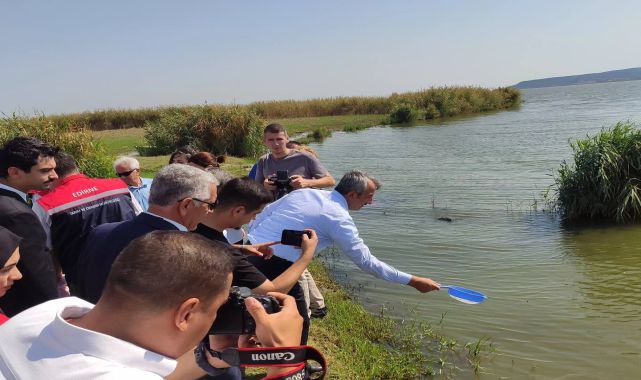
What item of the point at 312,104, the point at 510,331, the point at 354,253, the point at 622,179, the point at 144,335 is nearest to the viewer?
the point at 144,335

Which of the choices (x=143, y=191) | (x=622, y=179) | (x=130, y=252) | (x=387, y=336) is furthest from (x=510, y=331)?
(x=622, y=179)

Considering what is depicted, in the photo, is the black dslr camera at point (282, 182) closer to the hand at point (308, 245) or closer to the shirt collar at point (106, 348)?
the hand at point (308, 245)

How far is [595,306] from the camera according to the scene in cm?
703

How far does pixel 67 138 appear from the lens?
1219cm

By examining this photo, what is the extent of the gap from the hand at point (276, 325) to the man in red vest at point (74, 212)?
2505mm

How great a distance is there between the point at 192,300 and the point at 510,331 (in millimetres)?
5574

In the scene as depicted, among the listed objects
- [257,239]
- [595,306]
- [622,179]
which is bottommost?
[595,306]

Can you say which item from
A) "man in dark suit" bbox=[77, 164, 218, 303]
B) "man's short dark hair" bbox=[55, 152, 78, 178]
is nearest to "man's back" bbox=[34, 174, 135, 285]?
"man's short dark hair" bbox=[55, 152, 78, 178]

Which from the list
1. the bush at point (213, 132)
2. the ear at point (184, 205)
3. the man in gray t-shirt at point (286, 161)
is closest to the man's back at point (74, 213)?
the ear at point (184, 205)

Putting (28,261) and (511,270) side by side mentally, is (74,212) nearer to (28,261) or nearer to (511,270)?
(28,261)

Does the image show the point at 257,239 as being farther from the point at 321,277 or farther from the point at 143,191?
the point at 321,277

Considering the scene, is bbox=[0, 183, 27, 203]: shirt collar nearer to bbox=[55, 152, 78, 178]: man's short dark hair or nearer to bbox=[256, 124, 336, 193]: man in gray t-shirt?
bbox=[55, 152, 78, 178]: man's short dark hair

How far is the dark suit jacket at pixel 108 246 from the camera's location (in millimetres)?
2793

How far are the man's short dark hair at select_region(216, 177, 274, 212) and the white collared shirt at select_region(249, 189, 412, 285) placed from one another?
0.57m
